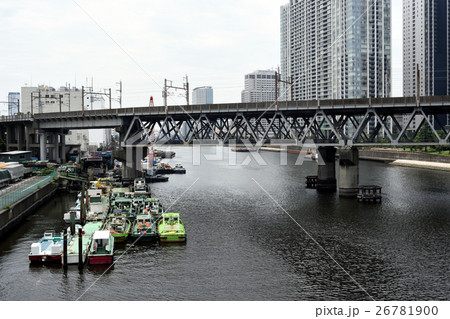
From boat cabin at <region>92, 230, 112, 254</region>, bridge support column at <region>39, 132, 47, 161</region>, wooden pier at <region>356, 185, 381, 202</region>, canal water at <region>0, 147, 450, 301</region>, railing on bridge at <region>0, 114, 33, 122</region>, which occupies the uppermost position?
railing on bridge at <region>0, 114, 33, 122</region>

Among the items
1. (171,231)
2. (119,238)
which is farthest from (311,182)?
(119,238)

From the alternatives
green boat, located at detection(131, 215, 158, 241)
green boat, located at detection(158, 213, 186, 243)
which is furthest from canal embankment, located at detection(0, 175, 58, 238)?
green boat, located at detection(158, 213, 186, 243)

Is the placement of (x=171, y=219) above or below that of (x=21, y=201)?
below

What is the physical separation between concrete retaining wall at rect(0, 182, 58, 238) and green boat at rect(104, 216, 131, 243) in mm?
9554

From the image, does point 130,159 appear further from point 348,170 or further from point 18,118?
point 18,118

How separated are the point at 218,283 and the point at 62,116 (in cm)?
7560

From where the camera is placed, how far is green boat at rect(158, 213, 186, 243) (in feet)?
135

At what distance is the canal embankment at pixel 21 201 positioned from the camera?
43906 mm

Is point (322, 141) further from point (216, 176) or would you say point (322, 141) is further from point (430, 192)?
point (216, 176)

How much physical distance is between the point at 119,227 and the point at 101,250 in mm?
7353

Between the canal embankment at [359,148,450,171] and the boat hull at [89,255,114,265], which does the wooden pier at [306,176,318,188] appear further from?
the boat hull at [89,255,114,265]

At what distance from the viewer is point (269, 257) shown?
36.9 meters

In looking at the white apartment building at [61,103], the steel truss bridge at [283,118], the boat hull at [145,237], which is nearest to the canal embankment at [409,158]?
the steel truss bridge at [283,118]

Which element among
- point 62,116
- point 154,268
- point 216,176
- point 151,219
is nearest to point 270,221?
point 151,219
